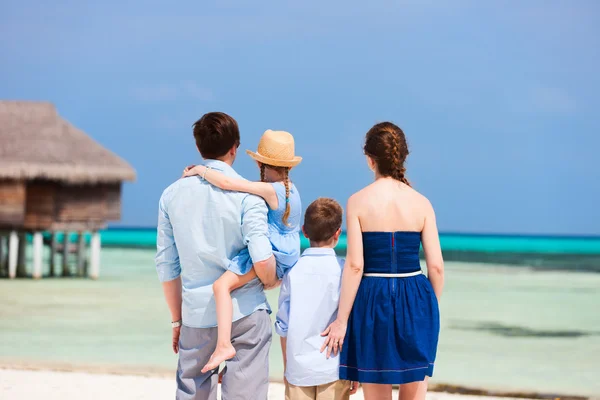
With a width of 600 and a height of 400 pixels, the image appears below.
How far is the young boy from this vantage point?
304cm

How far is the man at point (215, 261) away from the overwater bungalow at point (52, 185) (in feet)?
53.7

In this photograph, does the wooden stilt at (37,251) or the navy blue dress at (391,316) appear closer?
the navy blue dress at (391,316)

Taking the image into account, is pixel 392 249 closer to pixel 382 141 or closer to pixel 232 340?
pixel 382 141

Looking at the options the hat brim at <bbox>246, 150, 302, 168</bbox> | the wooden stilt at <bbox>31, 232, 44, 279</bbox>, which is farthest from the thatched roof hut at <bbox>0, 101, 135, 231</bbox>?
the hat brim at <bbox>246, 150, 302, 168</bbox>

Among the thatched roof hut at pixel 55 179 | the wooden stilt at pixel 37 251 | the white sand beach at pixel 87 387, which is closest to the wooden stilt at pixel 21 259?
the wooden stilt at pixel 37 251

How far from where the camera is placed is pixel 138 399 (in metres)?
5.46

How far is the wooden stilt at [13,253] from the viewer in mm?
19203

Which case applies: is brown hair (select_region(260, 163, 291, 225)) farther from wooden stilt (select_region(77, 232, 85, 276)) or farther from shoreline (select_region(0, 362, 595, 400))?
wooden stilt (select_region(77, 232, 85, 276))

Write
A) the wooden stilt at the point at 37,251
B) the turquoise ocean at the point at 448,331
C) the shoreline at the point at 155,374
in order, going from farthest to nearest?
1. the wooden stilt at the point at 37,251
2. the turquoise ocean at the point at 448,331
3. the shoreline at the point at 155,374

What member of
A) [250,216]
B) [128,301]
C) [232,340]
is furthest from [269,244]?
[128,301]

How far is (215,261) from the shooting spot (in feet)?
9.61

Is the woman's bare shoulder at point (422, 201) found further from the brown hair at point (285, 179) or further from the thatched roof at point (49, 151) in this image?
the thatched roof at point (49, 151)

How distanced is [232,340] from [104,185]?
55.7ft

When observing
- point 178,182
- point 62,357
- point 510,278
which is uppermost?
point 178,182
